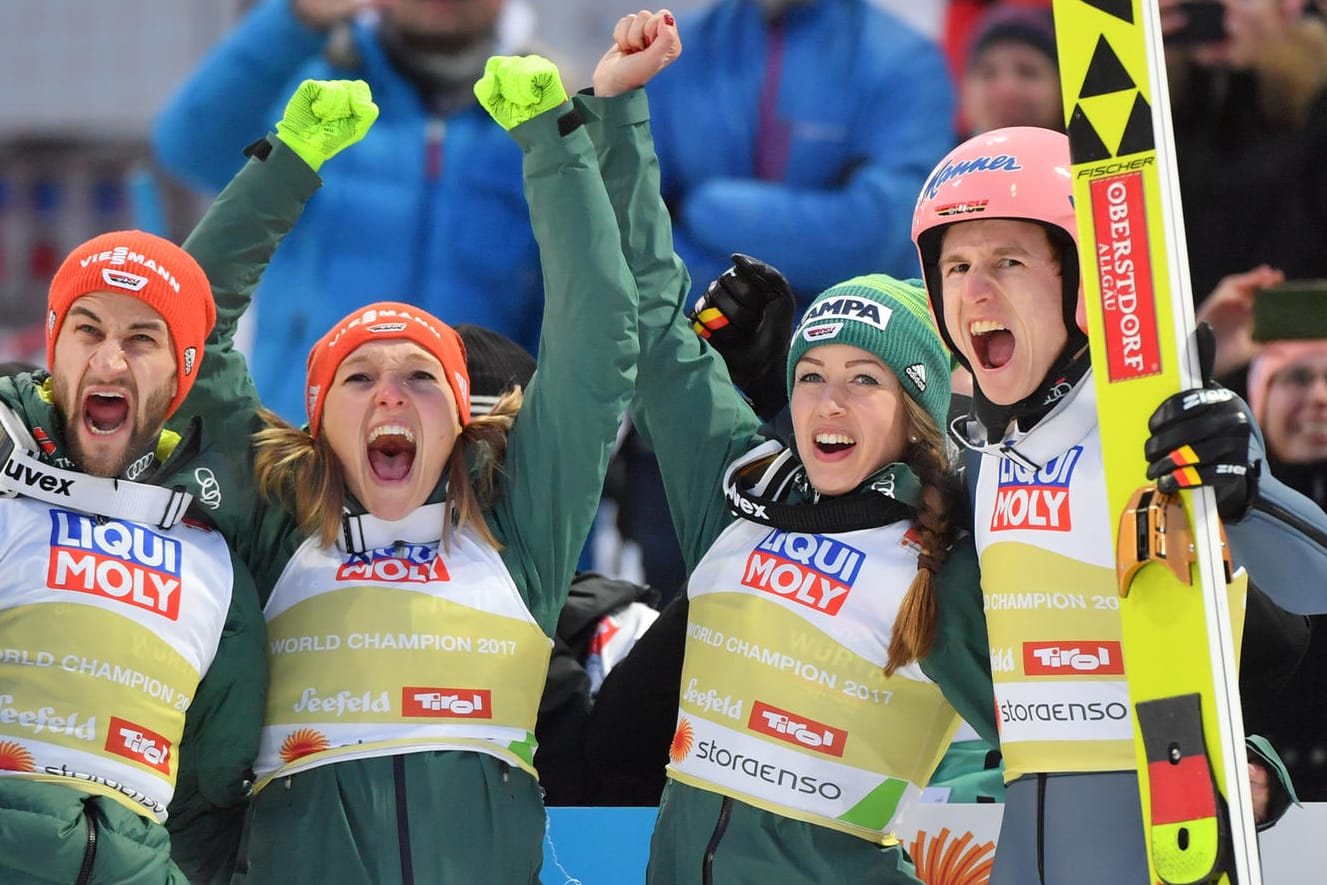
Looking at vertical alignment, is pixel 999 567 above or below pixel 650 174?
below

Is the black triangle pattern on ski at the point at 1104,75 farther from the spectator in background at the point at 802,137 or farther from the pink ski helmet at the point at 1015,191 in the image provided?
the spectator in background at the point at 802,137

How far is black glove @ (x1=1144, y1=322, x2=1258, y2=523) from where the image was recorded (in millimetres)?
2701

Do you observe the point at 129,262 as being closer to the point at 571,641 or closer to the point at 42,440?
the point at 42,440

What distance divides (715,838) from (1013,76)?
3534 mm

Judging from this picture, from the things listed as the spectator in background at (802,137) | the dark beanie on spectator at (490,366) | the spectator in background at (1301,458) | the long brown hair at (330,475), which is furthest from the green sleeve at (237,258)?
the spectator in background at (1301,458)

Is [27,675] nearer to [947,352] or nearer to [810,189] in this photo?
[947,352]

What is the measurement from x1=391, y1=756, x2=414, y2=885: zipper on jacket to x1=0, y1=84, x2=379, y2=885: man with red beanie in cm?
31

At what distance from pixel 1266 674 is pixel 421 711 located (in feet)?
5.27

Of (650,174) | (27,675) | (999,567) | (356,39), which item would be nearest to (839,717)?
(999,567)

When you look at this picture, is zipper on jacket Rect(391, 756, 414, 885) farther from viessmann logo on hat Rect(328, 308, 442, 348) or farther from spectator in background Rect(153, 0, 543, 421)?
spectator in background Rect(153, 0, 543, 421)

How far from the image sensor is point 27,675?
10.6 ft

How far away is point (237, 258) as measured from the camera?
4004 mm

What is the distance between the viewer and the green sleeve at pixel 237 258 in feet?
12.8

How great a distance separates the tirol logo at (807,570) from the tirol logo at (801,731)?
0.69 ft
